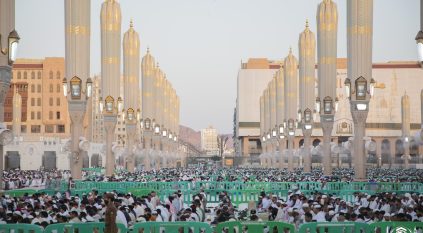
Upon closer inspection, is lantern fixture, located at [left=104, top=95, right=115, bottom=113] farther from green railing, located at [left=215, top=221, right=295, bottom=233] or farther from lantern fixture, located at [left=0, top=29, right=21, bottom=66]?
green railing, located at [left=215, top=221, right=295, bottom=233]

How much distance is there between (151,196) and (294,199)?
4.97 metres

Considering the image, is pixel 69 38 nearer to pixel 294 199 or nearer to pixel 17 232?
pixel 294 199

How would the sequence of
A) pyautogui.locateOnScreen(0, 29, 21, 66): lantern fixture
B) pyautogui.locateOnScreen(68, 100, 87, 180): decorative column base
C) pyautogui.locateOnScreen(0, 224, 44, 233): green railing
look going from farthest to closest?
pyautogui.locateOnScreen(68, 100, 87, 180): decorative column base → pyautogui.locateOnScreen(0, 29, 21, 66): lantern fixture → pyautogui.locateOnScreen(0, 224, 44, 233): green railing

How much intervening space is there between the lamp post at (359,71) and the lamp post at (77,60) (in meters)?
14.2

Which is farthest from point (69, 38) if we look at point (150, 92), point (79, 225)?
point (150, 92)

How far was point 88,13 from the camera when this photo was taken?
36.2 m

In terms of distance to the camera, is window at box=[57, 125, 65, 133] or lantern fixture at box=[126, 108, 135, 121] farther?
window at box=[57, 125, 65, 133]

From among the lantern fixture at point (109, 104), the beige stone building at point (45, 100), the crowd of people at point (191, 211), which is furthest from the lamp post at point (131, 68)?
the beige stone building at point (45, 100)

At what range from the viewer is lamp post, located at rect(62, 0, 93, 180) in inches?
1308

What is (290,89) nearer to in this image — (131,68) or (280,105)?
(280,105)

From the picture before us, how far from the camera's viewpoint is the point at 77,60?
35.5m

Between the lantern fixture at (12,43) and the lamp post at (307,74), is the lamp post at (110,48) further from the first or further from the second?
the lantern fixture at (12,43)

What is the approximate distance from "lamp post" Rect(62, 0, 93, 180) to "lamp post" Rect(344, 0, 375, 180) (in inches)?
558

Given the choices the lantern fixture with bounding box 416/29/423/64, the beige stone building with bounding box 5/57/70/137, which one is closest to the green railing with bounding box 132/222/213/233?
the lantern fixture with bounding box 416/29/423/64
